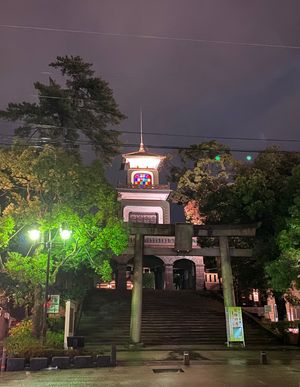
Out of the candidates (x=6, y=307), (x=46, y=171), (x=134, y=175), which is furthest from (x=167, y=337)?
(x=134, y=175)

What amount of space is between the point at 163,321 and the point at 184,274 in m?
16.6

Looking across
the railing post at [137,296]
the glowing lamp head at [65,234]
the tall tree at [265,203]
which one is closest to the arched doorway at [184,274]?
the tall tree at [265,203]

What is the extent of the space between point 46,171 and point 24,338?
7793 mm

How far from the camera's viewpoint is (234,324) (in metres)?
21.3

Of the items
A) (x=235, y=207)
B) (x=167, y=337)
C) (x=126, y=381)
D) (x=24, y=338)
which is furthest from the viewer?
(x=235, y=207)

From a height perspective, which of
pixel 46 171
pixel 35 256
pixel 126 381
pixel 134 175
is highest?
pixel 134 175

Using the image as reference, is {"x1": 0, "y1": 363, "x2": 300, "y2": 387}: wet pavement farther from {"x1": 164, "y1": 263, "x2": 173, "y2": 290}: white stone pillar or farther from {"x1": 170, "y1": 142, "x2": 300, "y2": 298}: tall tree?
{"x1": 164, "y1": 263, "x2": 173, "y2": 290}: white stone pillar

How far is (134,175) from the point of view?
4591 centimetres

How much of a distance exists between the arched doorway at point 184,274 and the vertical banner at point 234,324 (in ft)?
54.2

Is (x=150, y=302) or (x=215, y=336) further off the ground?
(x=150, y=302)

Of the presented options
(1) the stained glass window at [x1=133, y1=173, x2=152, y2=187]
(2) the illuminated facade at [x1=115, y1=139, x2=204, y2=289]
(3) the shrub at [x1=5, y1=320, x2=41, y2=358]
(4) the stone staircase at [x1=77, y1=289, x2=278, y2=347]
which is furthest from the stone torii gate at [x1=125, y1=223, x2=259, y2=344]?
(1) the stained glass window at [x1=133, y1=173, x2=152, y2=187]

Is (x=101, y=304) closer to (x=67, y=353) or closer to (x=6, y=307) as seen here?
(x=6, y=307)

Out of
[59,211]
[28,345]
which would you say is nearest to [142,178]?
[59,211]

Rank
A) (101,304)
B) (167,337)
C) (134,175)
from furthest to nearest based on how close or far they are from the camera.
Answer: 1. (134,175)
2. (101,304)
3. (167,337)
